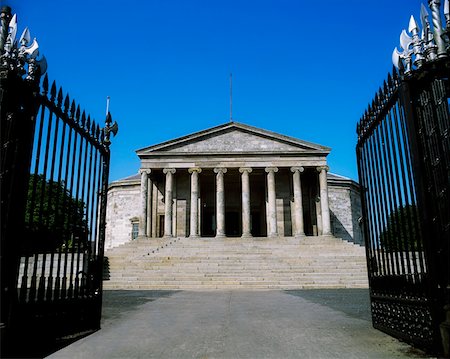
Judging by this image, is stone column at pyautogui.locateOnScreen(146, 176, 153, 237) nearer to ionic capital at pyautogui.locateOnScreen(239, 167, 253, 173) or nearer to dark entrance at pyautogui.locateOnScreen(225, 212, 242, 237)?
dark entrance at pyautogui.locateOnScreen(225, 212, 242, 237)

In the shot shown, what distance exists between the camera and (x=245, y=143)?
36500mm

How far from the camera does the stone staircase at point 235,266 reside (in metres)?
18.7

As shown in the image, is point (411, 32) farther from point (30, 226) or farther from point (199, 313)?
point (199, 313)

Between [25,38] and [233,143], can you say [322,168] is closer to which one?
[233,143]

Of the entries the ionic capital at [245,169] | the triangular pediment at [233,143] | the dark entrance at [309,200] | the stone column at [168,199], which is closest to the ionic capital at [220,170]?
the ionic capital at [245,169]

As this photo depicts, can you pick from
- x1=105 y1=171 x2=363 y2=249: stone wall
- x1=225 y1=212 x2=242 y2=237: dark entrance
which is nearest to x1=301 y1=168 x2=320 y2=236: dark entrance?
x1=225 y1=212 x2=242 y2=237: dark entrance

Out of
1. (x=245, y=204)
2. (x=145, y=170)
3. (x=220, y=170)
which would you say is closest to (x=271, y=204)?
(x=245, y=204)

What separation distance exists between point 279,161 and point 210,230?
9.91 m

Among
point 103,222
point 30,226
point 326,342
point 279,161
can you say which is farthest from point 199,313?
point 279,161

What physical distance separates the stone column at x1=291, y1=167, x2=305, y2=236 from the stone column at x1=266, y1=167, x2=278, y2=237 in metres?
1.76

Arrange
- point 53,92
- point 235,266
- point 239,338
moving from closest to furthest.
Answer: point 53,92 → point 239,338 → point 235,266

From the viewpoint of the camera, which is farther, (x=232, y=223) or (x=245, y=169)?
(x=232, y=223)

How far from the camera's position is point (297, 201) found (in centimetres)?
3469

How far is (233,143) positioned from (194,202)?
672cm
